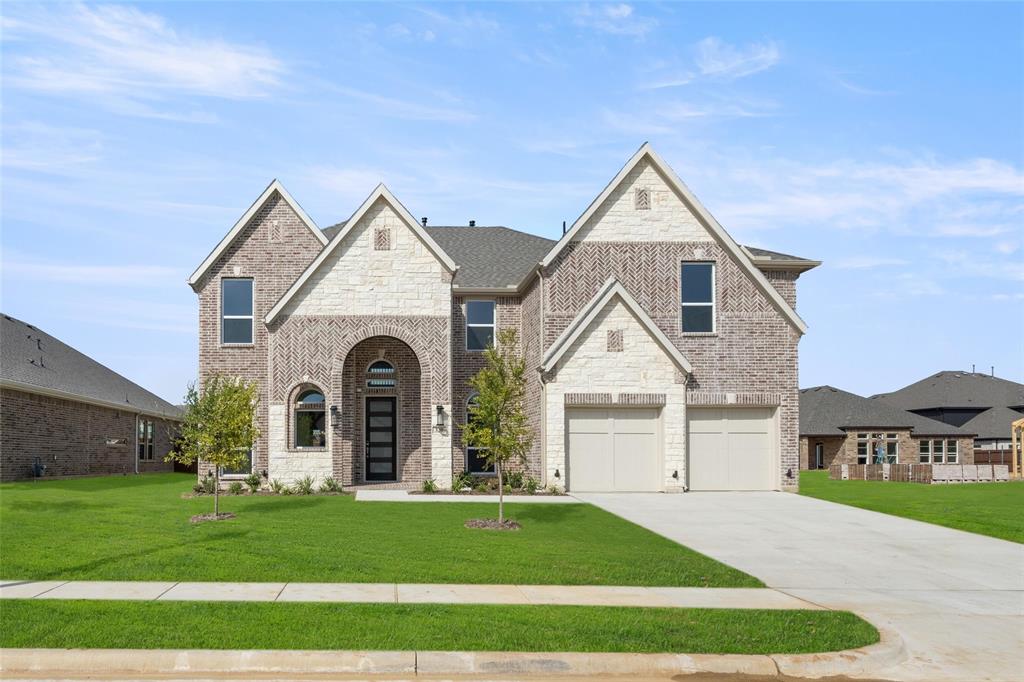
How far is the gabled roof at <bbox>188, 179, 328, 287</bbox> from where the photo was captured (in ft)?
101

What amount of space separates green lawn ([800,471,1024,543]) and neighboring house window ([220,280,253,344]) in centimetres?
1832

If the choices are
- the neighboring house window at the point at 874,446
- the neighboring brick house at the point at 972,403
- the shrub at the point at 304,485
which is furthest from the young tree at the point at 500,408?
the neighboring brick house at the point at 972,403

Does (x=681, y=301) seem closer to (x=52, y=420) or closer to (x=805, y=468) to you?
(x=52, y=420)

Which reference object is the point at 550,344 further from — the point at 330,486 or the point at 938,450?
the point at 938,450

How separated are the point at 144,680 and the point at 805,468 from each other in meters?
56.8

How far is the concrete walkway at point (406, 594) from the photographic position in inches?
444

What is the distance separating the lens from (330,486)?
2723 cm

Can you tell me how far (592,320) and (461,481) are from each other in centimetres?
602

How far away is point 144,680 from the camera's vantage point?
8.40 m

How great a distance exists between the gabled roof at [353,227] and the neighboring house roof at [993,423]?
50.9 meters

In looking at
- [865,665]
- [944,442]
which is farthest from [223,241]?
[944,442]

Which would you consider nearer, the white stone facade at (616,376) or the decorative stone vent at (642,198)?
the white stone facade at (616,376)

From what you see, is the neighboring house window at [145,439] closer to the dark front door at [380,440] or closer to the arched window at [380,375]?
the dark front door at [380,440]

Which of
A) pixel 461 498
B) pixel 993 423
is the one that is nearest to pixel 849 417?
pixel 993 423
